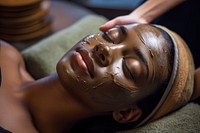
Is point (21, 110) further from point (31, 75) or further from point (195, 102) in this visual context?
point (195, 102)

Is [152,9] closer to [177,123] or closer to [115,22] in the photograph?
[115,22]

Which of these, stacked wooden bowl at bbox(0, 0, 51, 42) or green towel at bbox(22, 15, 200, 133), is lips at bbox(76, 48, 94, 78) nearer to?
green towel at bbox(22, 15, 200, 133)

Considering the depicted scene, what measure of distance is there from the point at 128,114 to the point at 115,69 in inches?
6.7

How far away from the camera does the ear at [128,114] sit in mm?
1146

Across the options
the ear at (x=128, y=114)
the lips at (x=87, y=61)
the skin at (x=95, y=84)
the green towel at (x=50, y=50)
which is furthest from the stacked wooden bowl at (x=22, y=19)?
the ear at (x=128, y=114)

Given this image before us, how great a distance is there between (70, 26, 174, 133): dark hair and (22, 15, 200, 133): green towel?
4 cm

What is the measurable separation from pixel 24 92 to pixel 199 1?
743mm

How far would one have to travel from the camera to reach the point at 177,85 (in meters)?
1.10

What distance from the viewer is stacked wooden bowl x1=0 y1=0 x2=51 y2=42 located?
149 centimetres

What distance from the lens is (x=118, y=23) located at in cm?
125

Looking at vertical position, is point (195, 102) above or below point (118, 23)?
below

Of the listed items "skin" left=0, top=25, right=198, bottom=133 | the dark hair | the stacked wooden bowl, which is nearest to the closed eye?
"skin" left=0, top=25, right=198, bottom=133

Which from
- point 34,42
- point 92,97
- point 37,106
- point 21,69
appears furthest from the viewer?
point 34,42

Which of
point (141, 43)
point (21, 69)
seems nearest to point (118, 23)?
point (141, 43)
